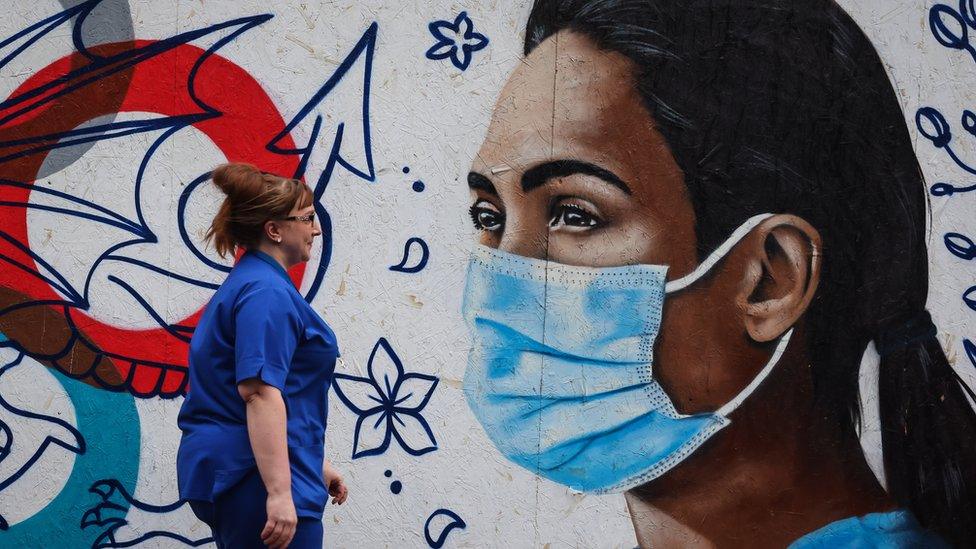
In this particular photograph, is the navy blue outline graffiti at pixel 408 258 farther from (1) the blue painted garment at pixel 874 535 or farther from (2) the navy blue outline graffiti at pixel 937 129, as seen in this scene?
(2) the navy blue outline graffiti at pixel 937 129

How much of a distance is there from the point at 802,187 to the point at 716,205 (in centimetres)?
34

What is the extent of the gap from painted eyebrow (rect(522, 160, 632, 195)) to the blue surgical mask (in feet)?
0.95

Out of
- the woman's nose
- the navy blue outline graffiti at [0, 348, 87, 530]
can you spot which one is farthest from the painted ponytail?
the navy blue outline graffiti at [0, 348, 87, 530]

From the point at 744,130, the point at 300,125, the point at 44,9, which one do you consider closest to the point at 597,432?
the point at 744,130

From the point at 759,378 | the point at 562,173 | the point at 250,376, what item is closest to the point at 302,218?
the point at 250,376

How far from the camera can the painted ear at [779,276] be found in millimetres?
4227

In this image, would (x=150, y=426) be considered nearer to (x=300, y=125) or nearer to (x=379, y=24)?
(x=300, y=125)

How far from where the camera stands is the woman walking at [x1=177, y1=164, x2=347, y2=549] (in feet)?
8.80

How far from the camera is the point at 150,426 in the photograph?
409cm

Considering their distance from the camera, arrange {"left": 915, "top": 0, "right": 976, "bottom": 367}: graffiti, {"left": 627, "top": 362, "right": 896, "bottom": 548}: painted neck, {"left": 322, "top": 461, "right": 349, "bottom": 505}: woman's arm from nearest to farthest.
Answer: {"left": 322, "top": 461, "right": 349, "bottom": 505}: woman's arm → {"left": 627, "top": 362, "right": 896, "bottom": 548}: painted neck → {"left": 915, "top": 0, "right": 976, "bottom": 367}: graffiti

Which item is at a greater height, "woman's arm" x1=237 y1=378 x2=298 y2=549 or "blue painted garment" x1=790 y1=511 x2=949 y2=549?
"woman's arm" x1=237 y1=378 x2=298 y2=549

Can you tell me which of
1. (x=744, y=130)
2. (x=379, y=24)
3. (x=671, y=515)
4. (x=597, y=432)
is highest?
(x=379, y=24)

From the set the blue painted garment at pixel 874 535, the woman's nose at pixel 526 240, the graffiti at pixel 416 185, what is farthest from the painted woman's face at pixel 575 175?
the blue painted garment at pixel 874 535

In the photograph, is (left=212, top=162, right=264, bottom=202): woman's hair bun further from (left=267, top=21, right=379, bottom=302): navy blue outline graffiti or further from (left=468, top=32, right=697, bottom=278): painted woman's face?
(left=468, top=32, right=697, bottom=278): painted woman's face
